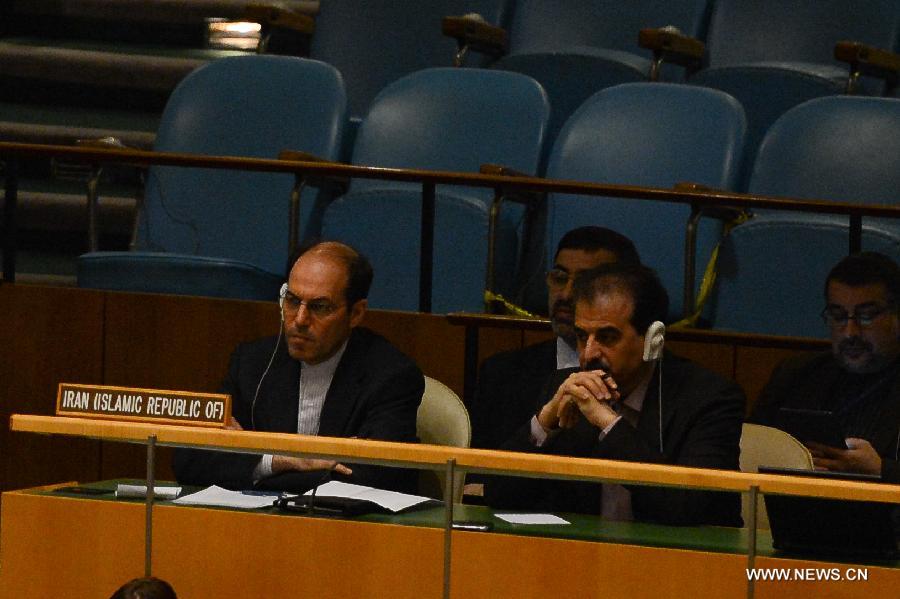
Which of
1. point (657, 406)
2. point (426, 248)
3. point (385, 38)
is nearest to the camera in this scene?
point (657, 406)

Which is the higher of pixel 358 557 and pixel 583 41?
pixel 583 41

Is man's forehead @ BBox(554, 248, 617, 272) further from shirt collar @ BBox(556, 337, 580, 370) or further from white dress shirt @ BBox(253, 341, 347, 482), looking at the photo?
white dress shirt @ BBox(253, 341, 347, 482)

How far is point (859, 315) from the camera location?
240 centimetres

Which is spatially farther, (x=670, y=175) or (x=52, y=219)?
(x=52, y=219)

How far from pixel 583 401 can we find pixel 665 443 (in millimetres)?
156

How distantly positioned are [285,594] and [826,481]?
596 mm

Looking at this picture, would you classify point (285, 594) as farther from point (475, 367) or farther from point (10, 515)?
point (475, 367)

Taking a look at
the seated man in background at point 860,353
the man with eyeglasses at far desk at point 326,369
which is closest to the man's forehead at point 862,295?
the seated man in background at point 860,353

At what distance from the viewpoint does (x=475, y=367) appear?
8.83 ft

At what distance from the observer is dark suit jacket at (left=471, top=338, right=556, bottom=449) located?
A: 8.07ft

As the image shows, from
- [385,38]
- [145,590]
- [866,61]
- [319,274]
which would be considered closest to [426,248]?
[319,274]

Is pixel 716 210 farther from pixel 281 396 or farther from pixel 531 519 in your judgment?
pixel 531 519

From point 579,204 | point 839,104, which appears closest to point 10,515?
point 579,204

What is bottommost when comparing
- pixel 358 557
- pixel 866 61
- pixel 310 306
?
pixel 358 557
